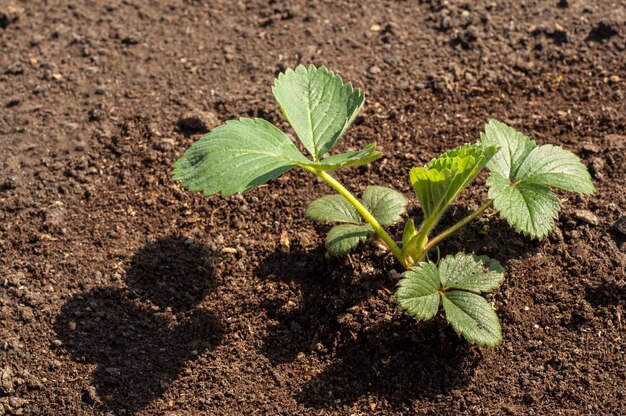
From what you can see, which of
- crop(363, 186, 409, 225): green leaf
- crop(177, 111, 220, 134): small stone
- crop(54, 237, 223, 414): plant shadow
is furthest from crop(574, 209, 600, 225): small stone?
crop(177, 111, 220, 134): small stone

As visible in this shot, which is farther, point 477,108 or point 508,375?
point 477,108

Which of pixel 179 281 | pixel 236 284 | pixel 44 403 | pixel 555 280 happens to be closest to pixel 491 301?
pixel 555 280

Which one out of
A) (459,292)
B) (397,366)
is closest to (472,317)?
(459,292)

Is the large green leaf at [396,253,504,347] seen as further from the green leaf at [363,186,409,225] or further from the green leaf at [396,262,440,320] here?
the green leaf at [363,186,409,225]

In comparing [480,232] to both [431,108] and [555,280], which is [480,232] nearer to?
[555,280]

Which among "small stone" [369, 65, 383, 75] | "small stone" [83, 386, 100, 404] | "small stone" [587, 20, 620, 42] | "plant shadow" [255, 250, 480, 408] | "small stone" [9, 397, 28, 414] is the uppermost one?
"small stone" [587, 20, 620, 42]

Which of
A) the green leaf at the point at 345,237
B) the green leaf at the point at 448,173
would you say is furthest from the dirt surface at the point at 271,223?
the green leaf at the point at 448,173
